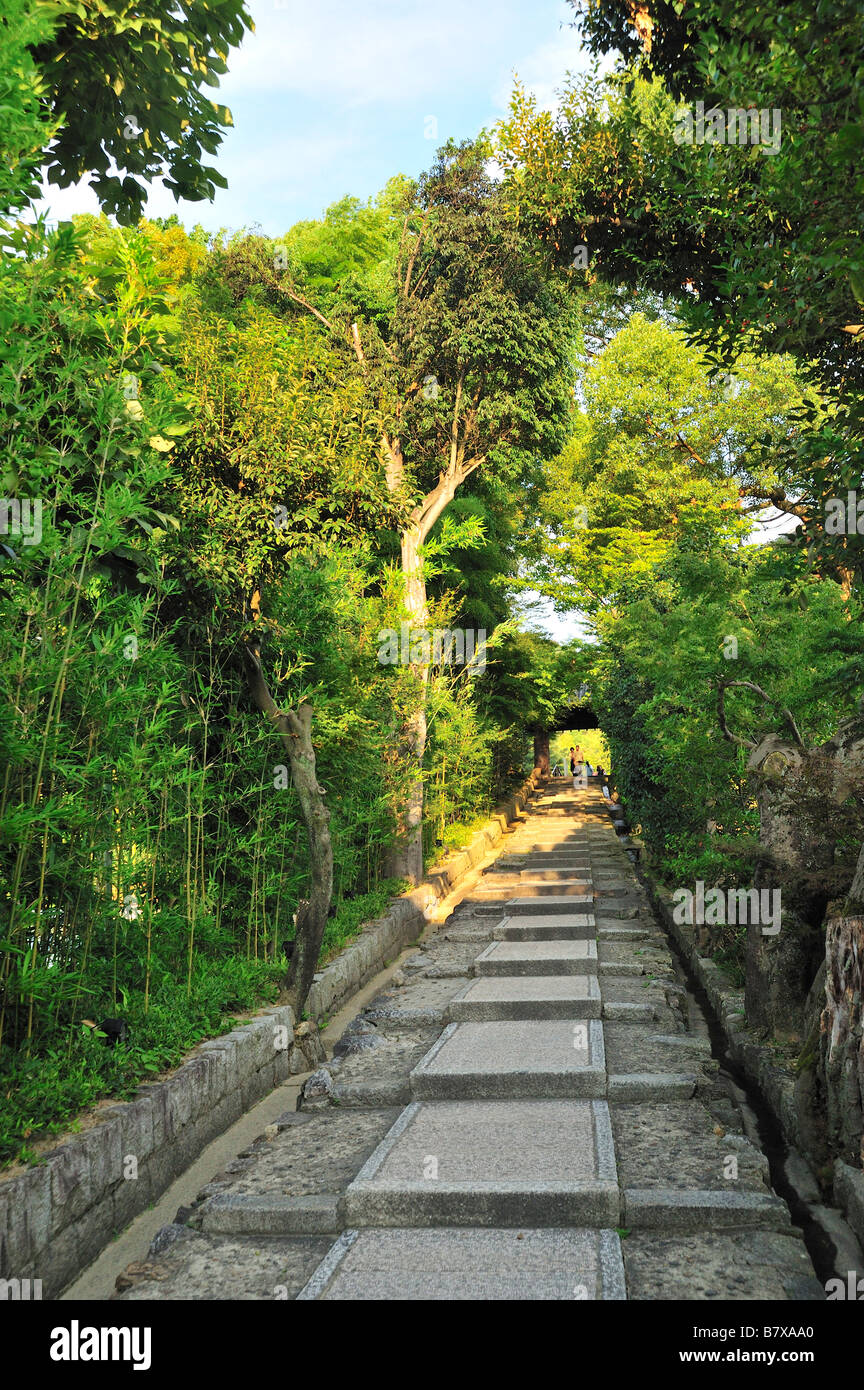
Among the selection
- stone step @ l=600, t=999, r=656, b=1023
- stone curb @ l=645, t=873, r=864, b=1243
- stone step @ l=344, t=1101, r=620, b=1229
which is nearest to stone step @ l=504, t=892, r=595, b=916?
stone curb @ l=645, t=873, r=864, b=1243

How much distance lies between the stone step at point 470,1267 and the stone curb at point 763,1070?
38.9 inches

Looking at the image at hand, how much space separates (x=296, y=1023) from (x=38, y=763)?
3.43 metres

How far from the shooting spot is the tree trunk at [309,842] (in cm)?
681

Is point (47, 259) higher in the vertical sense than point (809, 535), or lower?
higher

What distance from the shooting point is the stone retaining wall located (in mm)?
3514

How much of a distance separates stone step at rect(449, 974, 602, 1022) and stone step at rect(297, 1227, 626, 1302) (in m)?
3.43

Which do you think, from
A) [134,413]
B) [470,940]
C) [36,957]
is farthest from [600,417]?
→ [36,957]

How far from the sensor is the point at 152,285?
539cm

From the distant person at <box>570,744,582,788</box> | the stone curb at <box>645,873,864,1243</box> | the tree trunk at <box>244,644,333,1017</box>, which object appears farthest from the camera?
the distant person at <box>570,744,582,788</box>

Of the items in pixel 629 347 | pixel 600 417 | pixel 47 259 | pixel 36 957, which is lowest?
pixel 36 957

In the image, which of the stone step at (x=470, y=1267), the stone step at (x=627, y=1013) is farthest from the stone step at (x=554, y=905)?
the stone step at (x=470, y=1267)

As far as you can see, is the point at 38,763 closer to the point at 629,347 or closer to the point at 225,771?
the point at 225,771

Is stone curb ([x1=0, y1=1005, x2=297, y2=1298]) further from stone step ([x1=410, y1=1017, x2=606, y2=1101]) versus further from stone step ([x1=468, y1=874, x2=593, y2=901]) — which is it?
stone step ([x1=468, y1=874, x2=593, y2=901])

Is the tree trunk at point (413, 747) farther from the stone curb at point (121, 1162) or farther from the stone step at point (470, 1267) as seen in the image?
the stone step at point (470, 1267)
